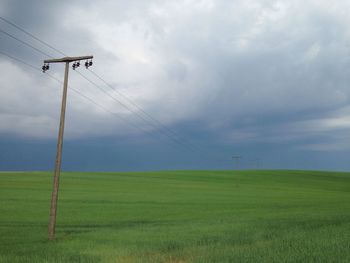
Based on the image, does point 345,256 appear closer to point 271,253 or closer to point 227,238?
point 271,253

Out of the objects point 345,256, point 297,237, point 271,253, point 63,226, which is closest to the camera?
point 345,256

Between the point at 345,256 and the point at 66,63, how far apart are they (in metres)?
22.5

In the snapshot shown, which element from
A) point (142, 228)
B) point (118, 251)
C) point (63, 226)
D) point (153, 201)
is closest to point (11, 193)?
point (153, 201)

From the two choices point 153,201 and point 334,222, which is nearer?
point 334,222

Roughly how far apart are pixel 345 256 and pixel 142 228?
1693 cm

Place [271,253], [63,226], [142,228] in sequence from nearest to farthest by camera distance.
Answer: [271,253] → [142,228] → [63,226]

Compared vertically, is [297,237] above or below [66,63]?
below

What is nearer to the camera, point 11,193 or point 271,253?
point 271,253

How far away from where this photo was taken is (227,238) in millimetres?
23734

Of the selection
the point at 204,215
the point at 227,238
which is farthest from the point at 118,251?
the point at 204,215

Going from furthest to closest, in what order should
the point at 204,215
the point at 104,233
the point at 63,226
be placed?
the point at 204,215
the point at 63,226
the point at 104,233

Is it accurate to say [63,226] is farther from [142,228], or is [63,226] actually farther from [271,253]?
[271,253]

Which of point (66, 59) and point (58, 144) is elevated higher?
point (66, 59)

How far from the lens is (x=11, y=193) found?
5875 centimetres
